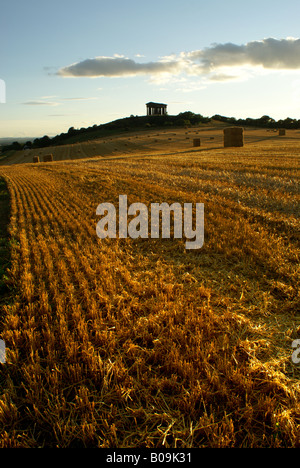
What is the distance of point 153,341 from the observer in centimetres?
320

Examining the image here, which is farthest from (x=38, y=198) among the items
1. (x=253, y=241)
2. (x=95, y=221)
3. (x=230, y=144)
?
(x=230, y=144)

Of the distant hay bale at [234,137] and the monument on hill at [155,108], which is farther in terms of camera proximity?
the monument on hill at [155,108]

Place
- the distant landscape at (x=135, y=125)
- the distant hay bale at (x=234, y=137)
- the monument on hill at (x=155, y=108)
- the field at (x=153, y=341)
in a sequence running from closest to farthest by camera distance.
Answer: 1. the field at (x=153, y=341)
2. the distant hay bale at (x=234, y=137)
3. the distant landscape at (x=135, y=125)
4. the monument on hill at (x=155, y=108)

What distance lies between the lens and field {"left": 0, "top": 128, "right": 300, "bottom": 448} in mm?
2334

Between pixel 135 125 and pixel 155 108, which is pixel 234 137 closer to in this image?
pixel 135 125

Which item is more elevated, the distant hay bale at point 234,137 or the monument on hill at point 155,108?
the monument on hill at point 155,108

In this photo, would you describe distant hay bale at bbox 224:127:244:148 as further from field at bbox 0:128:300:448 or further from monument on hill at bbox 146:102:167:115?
monument on hill at bbox 146:102:167:115

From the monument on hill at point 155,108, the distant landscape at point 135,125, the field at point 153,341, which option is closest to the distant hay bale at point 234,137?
the field at point 153,341

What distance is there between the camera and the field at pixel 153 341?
2.33m

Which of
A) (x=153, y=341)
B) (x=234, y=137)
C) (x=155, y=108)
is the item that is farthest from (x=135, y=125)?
(x=153, y=341)

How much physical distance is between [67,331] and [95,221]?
5332 millimetres

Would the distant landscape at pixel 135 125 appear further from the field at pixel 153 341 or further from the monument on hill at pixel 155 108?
the field at pixel 153 341

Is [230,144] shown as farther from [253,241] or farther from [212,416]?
[212,416]
